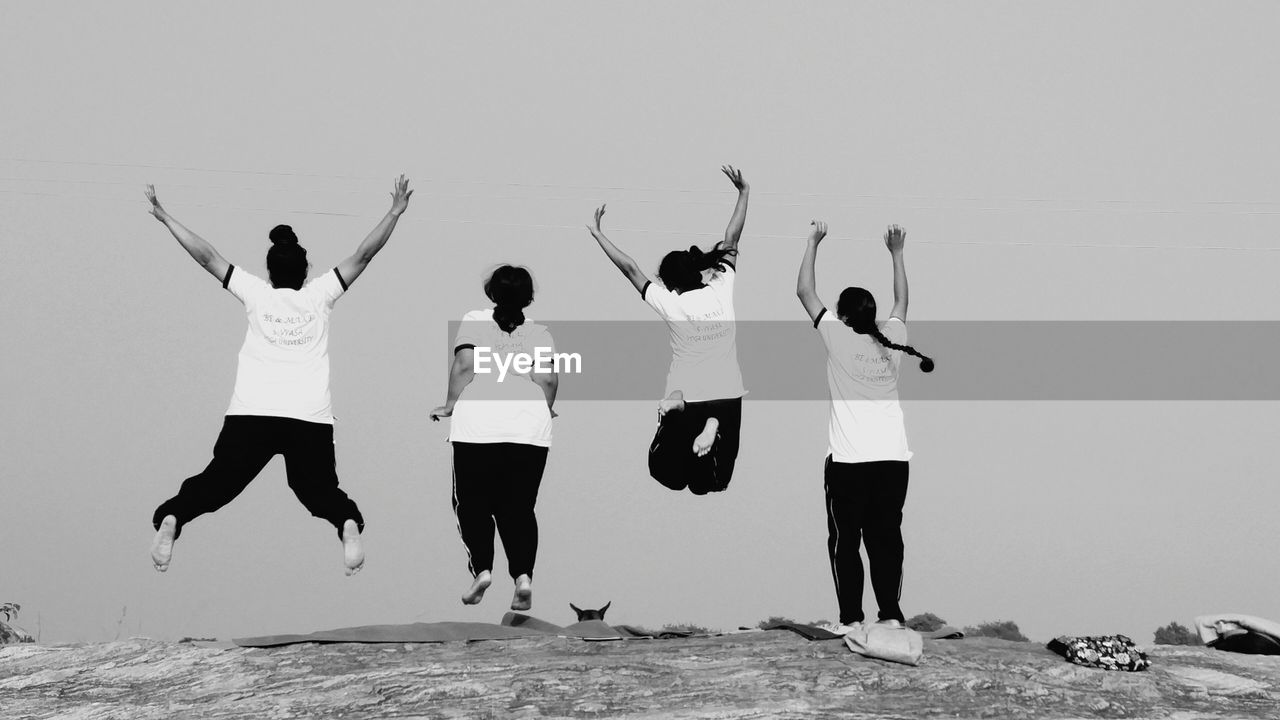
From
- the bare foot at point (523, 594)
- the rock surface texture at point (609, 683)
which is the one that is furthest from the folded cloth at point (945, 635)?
the bare foot at point (523, 594)

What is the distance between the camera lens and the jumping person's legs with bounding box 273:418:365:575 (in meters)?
9.52

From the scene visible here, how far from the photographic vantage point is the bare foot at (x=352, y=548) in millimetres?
9484

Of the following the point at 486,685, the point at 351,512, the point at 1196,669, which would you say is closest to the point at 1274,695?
the point at 1196,669

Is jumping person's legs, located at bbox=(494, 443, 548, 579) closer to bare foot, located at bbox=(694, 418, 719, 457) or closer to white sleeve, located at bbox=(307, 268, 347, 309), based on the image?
bare foot, located at bbox=(694, 418, 719, 457)

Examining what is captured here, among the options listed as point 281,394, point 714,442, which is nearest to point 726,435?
point 714,442

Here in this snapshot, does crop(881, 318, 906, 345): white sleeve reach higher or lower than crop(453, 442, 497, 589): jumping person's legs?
higher

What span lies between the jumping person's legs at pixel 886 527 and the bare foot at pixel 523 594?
103 inches

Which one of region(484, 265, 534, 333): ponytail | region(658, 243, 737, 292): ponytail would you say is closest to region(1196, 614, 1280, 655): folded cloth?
region(658, 243, 737, 292): ponytail

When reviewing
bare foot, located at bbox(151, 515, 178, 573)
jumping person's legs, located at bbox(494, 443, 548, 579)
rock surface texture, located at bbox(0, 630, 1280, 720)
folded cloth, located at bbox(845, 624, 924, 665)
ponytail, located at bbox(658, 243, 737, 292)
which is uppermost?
ponytail, located at bbox(658, 243, 737, 292)

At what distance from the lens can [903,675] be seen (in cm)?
948

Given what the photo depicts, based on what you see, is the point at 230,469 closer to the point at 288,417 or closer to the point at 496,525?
the point at 288,417

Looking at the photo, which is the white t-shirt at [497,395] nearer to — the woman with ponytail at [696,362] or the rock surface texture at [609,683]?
the woman with ponytail at [696,362]

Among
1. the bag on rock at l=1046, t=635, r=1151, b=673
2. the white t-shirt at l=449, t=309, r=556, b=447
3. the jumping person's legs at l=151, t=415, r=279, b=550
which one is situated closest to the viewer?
the jumping person's legs at l=151, t=415, r=279, b=550

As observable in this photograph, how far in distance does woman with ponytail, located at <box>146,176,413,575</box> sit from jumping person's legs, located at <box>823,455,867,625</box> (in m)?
3.57
